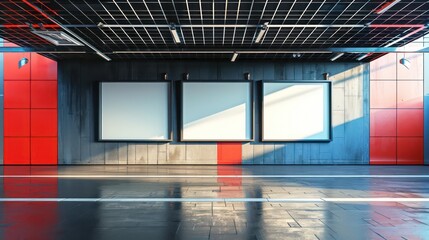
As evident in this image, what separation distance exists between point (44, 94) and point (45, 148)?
2.16 meters

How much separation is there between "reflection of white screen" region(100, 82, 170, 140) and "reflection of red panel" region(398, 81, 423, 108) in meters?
9.42

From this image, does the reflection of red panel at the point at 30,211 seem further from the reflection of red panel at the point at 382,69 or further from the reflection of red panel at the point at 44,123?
the reflection of red panel at the point at 382,69

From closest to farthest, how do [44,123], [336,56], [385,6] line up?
[385,6] → [336,56] → [44,123]

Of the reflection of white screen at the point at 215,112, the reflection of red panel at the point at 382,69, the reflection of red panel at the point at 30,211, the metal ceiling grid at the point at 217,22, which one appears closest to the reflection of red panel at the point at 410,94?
the reflection of red panel at the point at 382,69

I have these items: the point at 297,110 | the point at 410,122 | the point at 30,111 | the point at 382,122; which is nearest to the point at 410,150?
the point at 410,122

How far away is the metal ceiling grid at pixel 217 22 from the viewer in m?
10.2

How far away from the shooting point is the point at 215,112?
680 inches

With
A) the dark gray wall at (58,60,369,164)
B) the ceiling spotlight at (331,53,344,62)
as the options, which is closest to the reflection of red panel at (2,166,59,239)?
the dark gray wall at (58,60,369,164)

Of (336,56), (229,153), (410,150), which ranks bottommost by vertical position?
(229,153)

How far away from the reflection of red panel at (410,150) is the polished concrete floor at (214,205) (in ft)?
12.9

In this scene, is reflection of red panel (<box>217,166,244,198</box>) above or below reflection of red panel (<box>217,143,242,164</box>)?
below

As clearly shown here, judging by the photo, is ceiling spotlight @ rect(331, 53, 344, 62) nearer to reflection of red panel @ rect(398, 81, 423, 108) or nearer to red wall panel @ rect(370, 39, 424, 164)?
red wall panel @ rect(370, 39, 424, 164)

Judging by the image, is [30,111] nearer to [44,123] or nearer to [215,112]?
[44,123]

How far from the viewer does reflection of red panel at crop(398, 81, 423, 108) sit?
1747 cm
